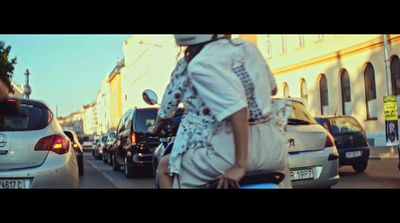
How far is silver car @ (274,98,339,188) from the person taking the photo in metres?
5.81

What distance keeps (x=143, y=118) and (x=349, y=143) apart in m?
4.07

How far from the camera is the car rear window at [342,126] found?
1087 cm

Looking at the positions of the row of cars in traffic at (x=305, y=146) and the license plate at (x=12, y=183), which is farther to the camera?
the row of cars in traffic at (x=305, y=146)

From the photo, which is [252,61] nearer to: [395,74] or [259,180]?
[259,180]

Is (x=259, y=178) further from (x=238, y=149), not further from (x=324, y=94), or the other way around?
(x=324, y=94)

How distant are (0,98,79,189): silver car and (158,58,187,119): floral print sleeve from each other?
219 cm

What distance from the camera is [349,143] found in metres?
10.7

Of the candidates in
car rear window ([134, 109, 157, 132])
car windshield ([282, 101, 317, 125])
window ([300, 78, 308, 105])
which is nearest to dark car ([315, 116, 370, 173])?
car rear window ([134, 109, 157, 132])

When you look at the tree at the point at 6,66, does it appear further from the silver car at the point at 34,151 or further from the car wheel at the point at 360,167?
the car wheel at the point at 360,167

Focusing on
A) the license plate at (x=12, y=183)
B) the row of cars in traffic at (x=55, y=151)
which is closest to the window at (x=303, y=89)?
the row of cars in traffic at (x=55, y=151)

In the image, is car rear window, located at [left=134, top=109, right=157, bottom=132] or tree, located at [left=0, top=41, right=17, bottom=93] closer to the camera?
tree, located at [left=0, top=41, right=17, bottom=93]

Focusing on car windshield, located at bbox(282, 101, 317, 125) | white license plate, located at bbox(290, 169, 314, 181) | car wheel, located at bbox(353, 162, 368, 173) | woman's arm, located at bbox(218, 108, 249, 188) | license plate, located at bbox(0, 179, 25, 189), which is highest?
car windshield, located at bbox(282, 101, 317, 125)

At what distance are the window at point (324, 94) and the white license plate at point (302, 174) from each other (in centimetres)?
1964

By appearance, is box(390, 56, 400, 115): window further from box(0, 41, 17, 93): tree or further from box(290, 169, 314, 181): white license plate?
box(0, 41, 17, 93): tree
